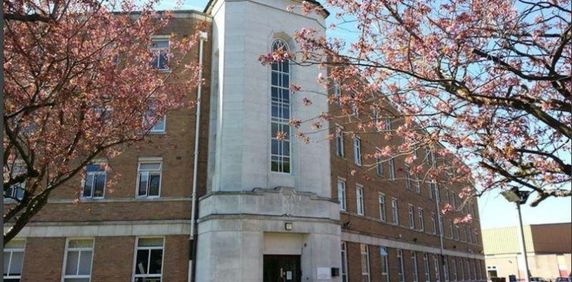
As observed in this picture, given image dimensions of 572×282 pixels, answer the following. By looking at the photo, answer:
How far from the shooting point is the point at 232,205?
789 inches

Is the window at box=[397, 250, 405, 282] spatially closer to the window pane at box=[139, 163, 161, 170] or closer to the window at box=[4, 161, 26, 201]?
the window pane at box=[139, 163, 161, 170]

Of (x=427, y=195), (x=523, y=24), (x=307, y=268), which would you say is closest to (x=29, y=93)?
(x=523, y=24)

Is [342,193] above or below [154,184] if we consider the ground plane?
above

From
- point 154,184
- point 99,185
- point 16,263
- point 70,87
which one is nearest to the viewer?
point 70,87

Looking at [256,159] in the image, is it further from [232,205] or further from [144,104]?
[144,104]

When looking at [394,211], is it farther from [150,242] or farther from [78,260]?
[78,260]

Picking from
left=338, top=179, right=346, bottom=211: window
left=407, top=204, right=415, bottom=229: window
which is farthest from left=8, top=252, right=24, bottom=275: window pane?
left=407, top=204, right=415, bottom=229: window

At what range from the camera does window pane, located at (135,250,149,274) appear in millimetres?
20625

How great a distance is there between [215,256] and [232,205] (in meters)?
2.09

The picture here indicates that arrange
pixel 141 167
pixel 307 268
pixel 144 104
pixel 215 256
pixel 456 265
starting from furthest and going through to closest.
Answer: pixel 456 265, pixel 141 167, pixel 307 268, pixel 215 256, pixel 144 104

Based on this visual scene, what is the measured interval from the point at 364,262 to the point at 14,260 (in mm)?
17436

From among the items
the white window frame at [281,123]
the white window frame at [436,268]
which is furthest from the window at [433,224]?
the white window frame at [281,123]

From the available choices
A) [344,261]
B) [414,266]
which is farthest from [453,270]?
[344,261]

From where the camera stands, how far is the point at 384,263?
30.5 m
